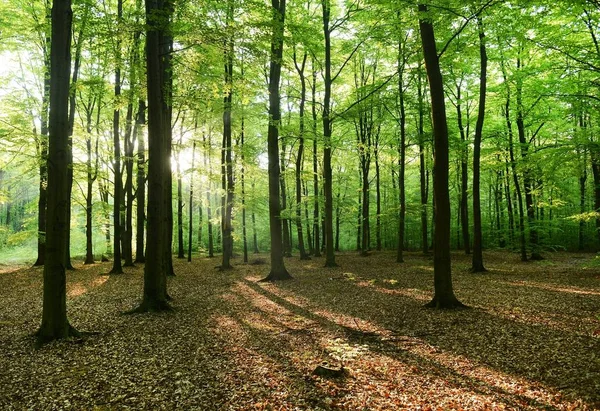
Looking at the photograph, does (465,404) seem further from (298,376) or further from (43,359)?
(43,359)

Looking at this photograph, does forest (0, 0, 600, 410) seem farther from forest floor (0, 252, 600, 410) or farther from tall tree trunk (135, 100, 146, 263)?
tall tree trunk (135, 100, 146, 263)

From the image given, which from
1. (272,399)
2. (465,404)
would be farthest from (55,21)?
(465,404)

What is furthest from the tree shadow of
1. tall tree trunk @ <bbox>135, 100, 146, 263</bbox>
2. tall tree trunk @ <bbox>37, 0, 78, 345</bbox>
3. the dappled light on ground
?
tall tree trunk @ <bbox>135, 100, 146, 263</bbox>

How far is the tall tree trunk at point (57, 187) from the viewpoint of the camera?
6.41 m

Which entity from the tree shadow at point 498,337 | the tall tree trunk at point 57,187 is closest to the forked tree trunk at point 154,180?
the tall tree trunk at point 57,187

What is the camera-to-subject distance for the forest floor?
14.1 ft

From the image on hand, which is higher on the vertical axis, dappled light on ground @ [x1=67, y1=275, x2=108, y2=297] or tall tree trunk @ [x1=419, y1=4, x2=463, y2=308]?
tall tree trunk @ [x1=419, y1=4, x2=463, y2=308]

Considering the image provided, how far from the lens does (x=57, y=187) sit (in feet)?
21.2

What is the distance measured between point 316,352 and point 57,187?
18.3 ft

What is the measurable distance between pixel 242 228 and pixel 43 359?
2069 centimetres

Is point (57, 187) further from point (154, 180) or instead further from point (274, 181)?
point (274, 181)

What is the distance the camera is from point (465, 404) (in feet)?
13.3

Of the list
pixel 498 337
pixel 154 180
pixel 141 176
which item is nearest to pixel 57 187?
pixel 154 180

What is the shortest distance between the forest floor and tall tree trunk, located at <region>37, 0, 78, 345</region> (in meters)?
0.58
